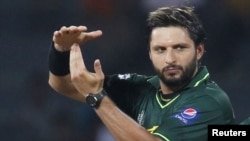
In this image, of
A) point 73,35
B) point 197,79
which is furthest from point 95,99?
point 197,79

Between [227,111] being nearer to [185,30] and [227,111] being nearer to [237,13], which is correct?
[185,30]

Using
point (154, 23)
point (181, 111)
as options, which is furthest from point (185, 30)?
point (181, 111)

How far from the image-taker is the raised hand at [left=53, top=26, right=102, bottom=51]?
2.30 metres

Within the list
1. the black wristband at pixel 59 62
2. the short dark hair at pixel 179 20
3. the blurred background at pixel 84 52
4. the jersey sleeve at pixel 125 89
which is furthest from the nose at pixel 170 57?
the blurred background at pixel 84 52

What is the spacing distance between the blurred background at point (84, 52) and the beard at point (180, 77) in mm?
1329

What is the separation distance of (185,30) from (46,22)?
2.08 meters

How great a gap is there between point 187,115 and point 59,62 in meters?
0.59

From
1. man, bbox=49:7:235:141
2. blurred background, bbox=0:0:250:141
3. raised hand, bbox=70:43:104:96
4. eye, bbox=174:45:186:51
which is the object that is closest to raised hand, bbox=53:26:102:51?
man, bbox=49:7:235:141

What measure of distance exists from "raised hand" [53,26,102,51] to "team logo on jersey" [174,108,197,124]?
0.42 metres

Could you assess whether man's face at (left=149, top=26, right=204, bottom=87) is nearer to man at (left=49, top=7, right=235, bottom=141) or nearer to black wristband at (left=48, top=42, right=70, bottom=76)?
man at (left=49, top=7, right=235, bottom=141)

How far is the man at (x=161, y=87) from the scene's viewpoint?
2.20 metres

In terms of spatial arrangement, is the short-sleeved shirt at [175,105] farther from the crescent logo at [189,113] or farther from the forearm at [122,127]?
the forearm at [122,127]

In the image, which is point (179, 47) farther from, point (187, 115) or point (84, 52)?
point (84, 52)

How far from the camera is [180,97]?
2477 mm
